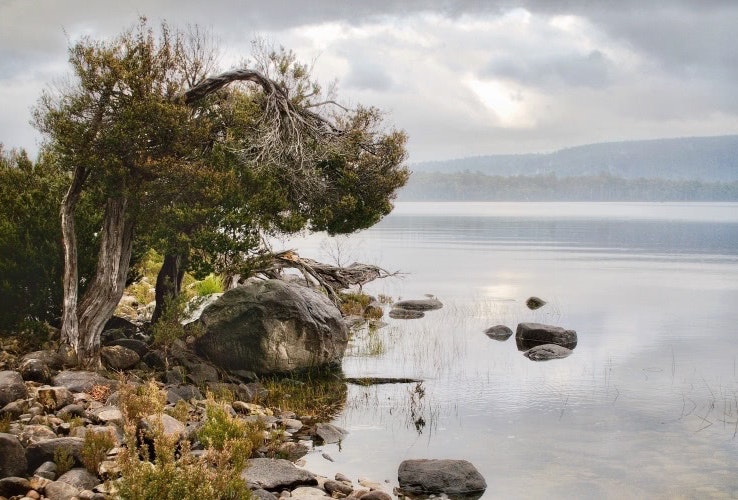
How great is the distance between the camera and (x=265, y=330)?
2334 cm

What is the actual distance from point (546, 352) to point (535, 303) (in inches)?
681

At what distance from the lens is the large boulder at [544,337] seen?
3306cm

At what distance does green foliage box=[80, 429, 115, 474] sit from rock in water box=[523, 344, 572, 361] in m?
19.1

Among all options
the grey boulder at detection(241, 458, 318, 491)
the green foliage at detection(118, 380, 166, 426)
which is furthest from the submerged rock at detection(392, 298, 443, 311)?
the grey boulder at detection(241, 458, 318, 491)

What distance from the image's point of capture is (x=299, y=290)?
25188 mm

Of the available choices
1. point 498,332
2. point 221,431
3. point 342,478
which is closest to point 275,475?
point 221,431

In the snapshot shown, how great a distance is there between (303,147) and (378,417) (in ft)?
29.0

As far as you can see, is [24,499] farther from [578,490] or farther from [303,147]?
[303,147]

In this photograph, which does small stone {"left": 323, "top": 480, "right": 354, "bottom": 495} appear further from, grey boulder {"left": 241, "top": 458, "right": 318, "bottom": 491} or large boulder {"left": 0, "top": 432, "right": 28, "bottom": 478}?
large boulder {"left": 0, "top": 432, "right": 28, "bottom": 478}

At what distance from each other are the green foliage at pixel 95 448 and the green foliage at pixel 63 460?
0.20m

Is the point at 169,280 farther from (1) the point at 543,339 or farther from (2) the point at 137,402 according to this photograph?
(1) the point at 543,339

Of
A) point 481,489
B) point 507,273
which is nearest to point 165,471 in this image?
point 481,489

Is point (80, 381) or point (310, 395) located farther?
point (310, 395)

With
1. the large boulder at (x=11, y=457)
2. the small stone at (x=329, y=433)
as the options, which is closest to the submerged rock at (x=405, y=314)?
the small stone at (x=329, y=433)
